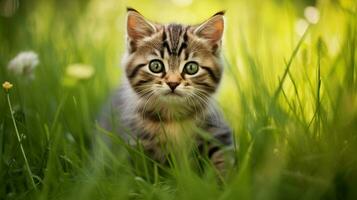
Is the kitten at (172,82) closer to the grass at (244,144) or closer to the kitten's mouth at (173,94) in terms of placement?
the kitten's mouth at (173,94)

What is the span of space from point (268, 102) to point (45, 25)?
9.48 feet

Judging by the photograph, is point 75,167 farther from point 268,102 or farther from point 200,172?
point 268,102

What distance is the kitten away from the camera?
8.81 feet

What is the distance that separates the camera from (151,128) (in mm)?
2807

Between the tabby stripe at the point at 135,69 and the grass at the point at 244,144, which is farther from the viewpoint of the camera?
the tabby stripe at the point at 135,69

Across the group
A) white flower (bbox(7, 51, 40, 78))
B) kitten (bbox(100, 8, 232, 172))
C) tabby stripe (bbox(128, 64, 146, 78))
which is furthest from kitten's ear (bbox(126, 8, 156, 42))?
white flower (bbox(7, 51, 40, 78))

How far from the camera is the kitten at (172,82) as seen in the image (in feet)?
8.81

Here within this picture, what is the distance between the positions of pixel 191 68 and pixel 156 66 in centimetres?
17

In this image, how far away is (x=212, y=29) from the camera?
2887 millimetres

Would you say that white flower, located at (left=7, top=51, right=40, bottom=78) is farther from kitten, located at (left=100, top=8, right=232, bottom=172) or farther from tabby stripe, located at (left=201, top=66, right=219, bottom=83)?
tabby stripe, located at (left=201, top=66, right=219, bottom=83)

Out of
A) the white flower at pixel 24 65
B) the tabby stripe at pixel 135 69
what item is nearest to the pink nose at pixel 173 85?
the tabby stripe at pixel 135 69

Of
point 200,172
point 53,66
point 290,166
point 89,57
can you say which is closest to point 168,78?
point 200,172

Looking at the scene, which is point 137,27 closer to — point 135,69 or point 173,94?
point 135,69

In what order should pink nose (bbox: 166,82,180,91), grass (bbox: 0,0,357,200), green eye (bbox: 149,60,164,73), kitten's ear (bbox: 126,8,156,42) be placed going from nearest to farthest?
grass (bbox: 0,0,357,200) < pink nose (bbox: 166,82,180,91) < green eye (bbox: 149,60,164,73) < kitten's ear (bbox: 126,8,156,42)
